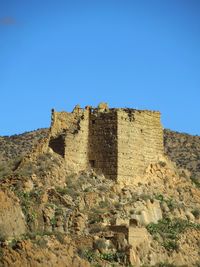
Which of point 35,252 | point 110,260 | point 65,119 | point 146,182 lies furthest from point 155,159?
point 35,252

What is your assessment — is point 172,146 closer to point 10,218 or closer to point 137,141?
point 137,141

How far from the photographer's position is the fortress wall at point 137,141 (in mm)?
47906

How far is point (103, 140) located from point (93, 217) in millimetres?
4713

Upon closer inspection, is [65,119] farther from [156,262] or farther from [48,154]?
[156,262]

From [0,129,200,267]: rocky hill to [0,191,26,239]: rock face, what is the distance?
0.04 metres

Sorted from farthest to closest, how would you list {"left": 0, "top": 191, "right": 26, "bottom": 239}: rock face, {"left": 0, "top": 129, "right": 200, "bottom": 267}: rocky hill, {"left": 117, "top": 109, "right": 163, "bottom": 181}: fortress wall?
{"left": 117, "top": 109, "right": 163, "bottom": 181}: fortress wall → {"left": 0, "top": 191, "right": 26, "bottom": 239}: rock face → {"left": 0, "top": 129, "right": 200, "bottom": 267}: rocky hill

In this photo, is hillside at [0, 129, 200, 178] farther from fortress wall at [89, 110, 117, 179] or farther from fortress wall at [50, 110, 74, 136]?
fortress wall at [89, 110, 117, 179]

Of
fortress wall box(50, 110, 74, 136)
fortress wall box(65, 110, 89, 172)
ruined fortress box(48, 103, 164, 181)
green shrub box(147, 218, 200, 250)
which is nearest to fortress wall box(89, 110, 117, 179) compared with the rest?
ruined fortress box(48, 103, 164, 181)

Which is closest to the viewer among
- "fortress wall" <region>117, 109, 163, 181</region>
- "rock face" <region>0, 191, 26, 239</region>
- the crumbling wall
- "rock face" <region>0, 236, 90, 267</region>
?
"rock face" <region>0, 236, 90, 267</region>

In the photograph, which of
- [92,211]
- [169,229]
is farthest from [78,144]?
[169,229]

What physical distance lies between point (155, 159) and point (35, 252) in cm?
1362

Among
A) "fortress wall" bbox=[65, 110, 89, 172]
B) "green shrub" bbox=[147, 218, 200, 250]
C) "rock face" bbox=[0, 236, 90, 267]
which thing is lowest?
"rock face" bbox=[0, 236, 90, 267]

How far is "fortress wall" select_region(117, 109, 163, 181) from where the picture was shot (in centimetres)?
4791

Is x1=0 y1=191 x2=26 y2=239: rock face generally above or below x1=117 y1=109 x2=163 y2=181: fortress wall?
below
